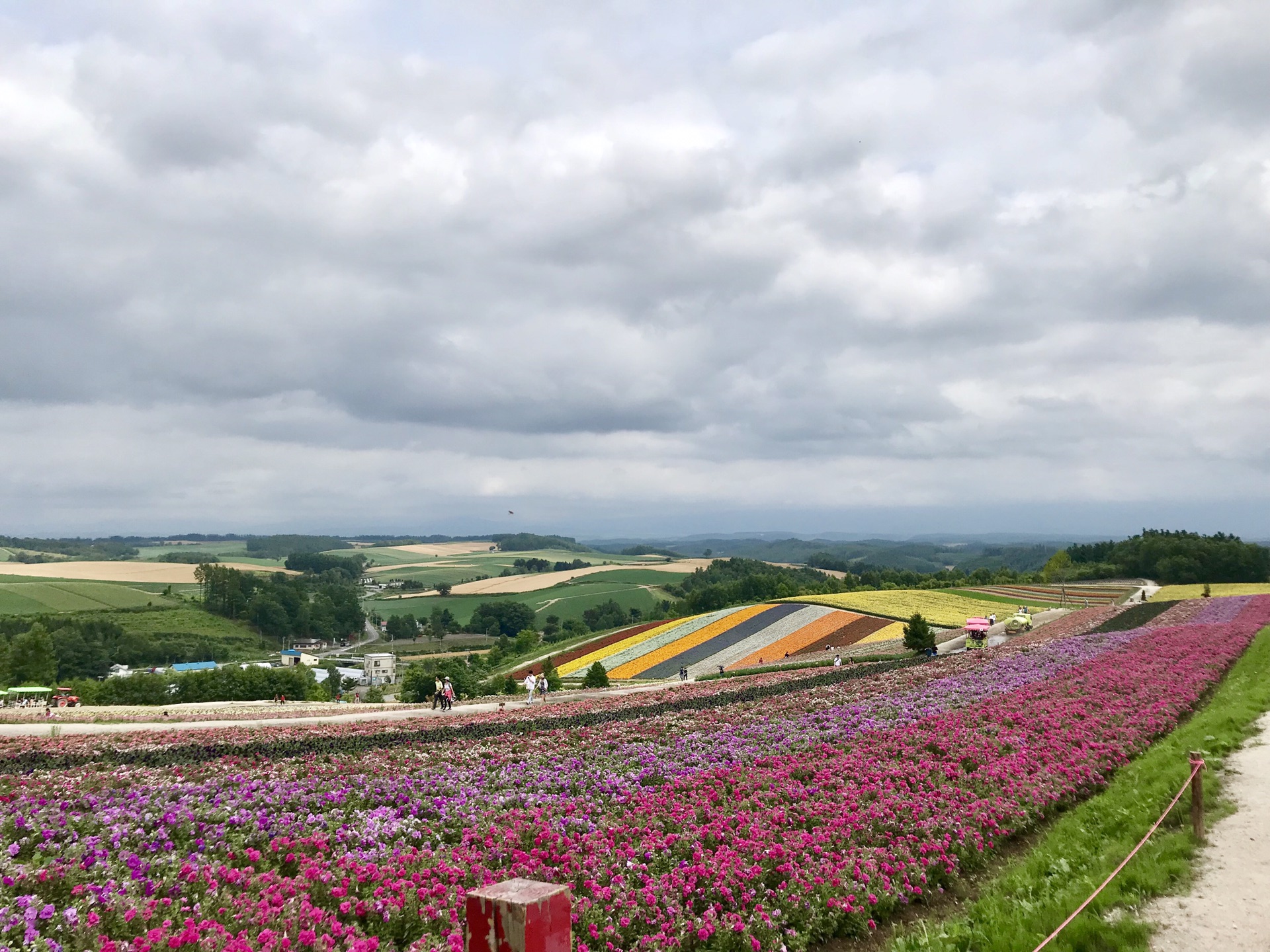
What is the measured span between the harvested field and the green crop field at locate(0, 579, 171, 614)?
8.06m

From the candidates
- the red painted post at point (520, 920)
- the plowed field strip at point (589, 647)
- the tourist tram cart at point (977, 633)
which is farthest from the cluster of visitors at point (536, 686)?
the red painted post at point (520, 920)

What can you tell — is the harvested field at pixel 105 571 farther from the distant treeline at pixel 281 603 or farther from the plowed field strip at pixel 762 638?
the plowed field strip at pixel 762 638

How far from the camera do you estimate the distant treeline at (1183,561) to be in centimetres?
9419

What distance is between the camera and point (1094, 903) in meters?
7.56

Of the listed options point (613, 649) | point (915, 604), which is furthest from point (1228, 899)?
point (915, 604)

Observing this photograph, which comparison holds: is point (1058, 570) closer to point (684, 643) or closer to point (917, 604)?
point (917, 604)

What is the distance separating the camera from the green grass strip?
6879mm

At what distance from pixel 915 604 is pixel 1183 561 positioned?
5440 cm

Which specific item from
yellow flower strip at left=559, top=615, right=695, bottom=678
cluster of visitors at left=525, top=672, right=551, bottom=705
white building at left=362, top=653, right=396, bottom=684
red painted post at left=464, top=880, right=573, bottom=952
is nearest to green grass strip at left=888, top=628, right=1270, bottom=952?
red painted post at left=464, top=880, right=573, bottom=952

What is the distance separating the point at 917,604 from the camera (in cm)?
6725

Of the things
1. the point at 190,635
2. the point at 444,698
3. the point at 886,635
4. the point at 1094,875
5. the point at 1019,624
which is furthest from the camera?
the point at 190,635

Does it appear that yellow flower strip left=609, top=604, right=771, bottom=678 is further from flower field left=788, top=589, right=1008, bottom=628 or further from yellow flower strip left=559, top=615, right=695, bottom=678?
flower field left=788, top=589, right=1008, bottom=628

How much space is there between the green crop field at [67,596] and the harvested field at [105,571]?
806 cm

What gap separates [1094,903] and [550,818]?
6461mm
